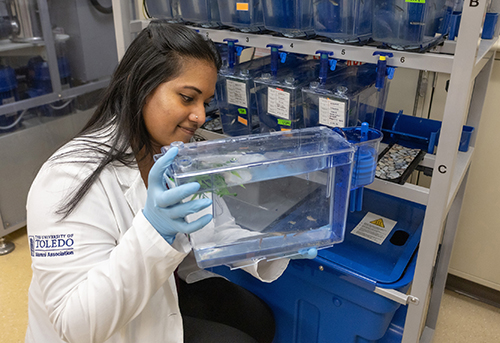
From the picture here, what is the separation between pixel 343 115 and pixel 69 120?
2.10 meters

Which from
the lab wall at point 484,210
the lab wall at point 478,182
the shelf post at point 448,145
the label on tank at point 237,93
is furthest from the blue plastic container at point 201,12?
the lab wall at point 484,210

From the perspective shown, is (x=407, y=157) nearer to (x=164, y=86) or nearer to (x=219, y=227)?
(x=219, y=227)

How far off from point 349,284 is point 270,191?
45cm

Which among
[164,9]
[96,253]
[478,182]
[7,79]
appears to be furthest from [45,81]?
[478,182]

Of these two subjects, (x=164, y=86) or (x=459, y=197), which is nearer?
(x=164, y=86)

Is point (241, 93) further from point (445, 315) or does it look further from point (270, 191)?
point (445, 315)

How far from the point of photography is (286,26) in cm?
126

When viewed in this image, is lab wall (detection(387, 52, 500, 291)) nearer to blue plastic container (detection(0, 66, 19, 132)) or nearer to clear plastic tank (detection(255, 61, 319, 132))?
clear plastic tank (detection(255, 61, 319, 132))

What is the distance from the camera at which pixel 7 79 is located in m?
2.36

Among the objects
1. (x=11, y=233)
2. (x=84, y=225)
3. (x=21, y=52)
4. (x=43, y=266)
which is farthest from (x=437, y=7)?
(x=11, y=233)

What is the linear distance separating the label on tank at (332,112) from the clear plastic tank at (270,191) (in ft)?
0.39

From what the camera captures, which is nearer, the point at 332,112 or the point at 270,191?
the point at 270,191

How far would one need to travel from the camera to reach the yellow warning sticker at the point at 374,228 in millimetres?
1446

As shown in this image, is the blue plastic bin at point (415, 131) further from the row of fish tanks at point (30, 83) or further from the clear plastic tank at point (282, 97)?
the row of fish tanks at point (30, 83)
